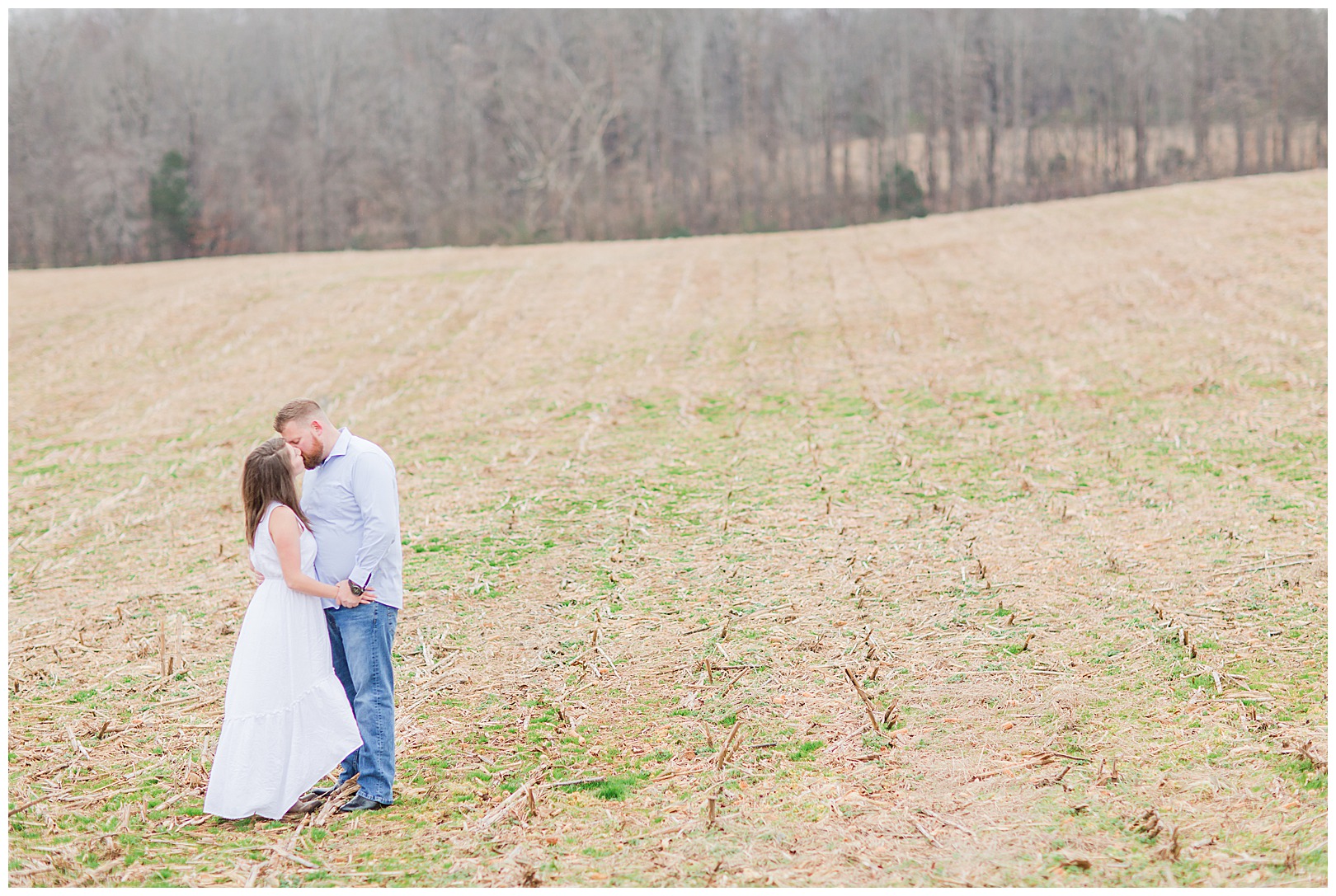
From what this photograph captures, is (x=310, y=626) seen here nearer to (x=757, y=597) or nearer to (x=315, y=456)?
(x=315, y=456)

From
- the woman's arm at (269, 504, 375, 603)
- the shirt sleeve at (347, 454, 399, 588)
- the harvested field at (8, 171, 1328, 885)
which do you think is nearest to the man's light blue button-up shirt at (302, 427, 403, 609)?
the shirt sleeve at (347, 454, 399, 588)

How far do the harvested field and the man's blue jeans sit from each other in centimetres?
24

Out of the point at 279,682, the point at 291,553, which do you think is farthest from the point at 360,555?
the point at 279,682

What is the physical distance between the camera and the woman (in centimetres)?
Result: 484

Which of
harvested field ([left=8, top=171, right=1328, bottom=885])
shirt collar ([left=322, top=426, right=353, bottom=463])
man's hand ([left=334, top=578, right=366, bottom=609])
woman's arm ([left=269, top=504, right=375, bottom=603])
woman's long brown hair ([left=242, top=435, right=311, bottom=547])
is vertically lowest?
harvested field ([left=8, top=171, right=1328, bottom=885])

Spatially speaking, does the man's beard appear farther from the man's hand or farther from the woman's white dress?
the man's hand

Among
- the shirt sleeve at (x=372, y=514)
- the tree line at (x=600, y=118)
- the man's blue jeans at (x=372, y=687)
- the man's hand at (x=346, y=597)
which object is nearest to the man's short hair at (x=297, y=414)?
the shirt sleeve at (x=372, y=514)

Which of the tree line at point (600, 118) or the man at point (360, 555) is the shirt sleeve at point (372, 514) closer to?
the man at point (360, 555)

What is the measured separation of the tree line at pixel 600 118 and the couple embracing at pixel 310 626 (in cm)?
4078

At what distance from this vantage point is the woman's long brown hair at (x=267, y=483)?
194 inches

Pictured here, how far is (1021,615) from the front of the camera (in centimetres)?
704

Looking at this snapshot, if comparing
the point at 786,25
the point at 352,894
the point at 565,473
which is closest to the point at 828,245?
the point at 565,473

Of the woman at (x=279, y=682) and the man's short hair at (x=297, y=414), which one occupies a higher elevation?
the man's short hair at (x=297, y=414)

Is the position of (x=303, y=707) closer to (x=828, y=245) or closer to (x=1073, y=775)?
(x=1073, y=775)
